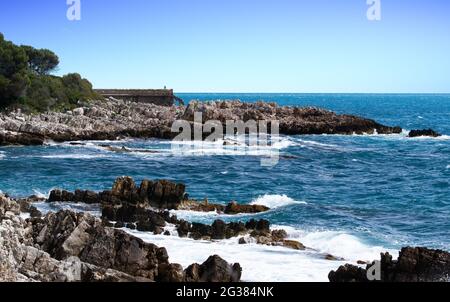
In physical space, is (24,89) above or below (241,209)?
above

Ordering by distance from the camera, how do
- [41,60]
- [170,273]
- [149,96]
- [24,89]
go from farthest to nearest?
[149,96] < [41,60] < [24,89] < [170,273]

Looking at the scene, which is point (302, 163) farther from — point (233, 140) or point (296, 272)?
point (296, 272)

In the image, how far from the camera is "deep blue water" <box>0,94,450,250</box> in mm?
28672

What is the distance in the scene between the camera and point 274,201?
112ft

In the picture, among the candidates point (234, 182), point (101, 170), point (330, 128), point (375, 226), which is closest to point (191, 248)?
point (375, 226)

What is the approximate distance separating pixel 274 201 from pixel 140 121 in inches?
1731

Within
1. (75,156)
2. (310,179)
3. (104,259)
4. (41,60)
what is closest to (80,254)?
(104,259)

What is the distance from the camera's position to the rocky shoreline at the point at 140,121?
6019 cm

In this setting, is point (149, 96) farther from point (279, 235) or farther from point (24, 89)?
point (279, 235)

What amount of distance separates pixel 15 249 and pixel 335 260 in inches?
418

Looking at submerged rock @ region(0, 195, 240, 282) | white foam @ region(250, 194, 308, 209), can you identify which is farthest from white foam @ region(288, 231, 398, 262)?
white foam @ region(250, 194, 308, 209)

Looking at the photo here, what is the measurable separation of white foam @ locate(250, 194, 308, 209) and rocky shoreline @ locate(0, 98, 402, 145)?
2906cm

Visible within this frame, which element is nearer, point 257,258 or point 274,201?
point 257,258

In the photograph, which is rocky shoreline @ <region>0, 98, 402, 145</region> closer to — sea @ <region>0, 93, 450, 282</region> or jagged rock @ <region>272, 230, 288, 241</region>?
sea @ <region>0, 93, 450, 282</region>
